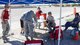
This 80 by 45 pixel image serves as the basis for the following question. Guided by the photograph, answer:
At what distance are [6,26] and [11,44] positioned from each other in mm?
1034

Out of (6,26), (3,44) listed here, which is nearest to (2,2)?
(6,26)

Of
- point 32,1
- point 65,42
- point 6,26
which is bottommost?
point 65,42

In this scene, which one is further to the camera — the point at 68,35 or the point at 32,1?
the point at 68,35

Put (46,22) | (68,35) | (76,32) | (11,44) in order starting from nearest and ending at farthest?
(11,44) → (76,32) → (68,35) → (46,22)

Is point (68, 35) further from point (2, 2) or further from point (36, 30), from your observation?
point (2, 2)

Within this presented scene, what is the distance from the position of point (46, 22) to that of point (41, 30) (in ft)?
2.06

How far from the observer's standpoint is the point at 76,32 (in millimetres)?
13812

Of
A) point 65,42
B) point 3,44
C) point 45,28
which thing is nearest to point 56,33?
point 65,42

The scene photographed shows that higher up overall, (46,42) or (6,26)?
(6,26)

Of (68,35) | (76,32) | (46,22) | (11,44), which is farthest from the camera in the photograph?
(46,22)

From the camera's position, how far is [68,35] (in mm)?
14797

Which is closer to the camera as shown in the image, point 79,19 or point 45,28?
point 79,19

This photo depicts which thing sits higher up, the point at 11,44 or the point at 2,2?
the point at 2,2

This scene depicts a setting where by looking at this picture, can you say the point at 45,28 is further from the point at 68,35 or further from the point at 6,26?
the point at 6,26
